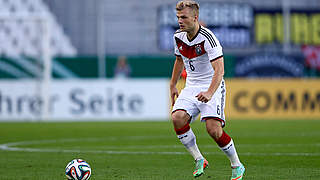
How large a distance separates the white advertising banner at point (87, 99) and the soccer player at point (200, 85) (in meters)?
14.1

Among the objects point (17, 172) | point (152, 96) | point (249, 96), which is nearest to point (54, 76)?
point (152, 96)

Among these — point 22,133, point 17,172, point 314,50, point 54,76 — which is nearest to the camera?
point 17,172

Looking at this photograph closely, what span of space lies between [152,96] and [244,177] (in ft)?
48.2

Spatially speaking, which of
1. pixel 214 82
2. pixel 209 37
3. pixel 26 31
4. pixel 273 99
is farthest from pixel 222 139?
pixel 26 31

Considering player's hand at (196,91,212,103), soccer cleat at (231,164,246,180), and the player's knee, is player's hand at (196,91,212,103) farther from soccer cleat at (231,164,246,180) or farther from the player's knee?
soccer cleat at (231,164,246,180)

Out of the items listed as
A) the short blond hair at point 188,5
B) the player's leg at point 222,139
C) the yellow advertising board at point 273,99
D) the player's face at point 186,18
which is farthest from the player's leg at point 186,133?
the yellow advertising board at point 273,99

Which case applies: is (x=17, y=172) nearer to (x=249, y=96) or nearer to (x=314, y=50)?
(x=249, y=96)

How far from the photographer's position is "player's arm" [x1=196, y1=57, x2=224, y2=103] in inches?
287

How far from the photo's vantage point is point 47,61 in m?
22.8

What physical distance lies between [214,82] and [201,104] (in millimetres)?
390

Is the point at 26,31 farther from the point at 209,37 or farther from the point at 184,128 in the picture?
the point at 209,37

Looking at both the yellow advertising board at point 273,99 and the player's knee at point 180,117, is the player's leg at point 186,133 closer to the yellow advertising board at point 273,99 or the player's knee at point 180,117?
the player's knee at point 180,117

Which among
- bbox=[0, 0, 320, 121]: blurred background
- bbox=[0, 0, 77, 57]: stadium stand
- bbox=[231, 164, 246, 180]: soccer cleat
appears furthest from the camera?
bbox=[0, 0, 77, 57]: stadium stand

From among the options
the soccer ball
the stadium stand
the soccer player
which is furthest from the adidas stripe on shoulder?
the stadium stand
